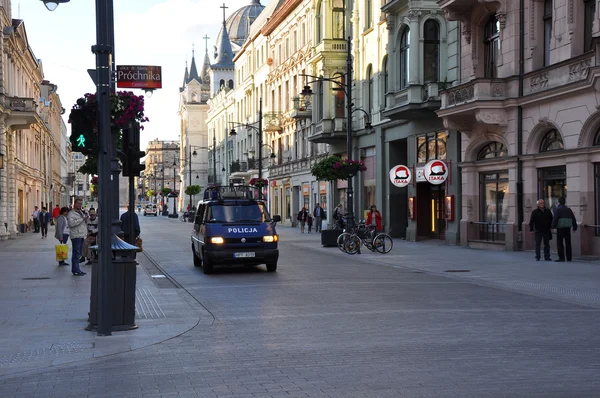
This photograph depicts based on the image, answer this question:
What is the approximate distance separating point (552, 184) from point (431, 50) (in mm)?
9518

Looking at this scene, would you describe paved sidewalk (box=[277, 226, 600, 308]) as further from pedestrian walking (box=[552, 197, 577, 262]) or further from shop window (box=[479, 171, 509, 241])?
shop window (box=[479, 171, 509, 241])

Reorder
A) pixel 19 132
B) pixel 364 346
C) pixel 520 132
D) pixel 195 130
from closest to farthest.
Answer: pixel 364 346 < pixel 520 132 < pixel 19 132 < pixel 195 130

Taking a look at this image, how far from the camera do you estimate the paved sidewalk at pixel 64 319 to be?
8.97m

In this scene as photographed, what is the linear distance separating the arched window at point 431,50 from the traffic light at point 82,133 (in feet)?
77.5

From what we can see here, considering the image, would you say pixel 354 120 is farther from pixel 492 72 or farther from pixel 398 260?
pixel 398 260

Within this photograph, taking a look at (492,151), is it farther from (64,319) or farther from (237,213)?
(64,319)

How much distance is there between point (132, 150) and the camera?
12625mm

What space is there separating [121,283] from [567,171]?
16.3m

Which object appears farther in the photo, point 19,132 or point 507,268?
point 19,132

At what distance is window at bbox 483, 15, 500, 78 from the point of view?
90.0ft

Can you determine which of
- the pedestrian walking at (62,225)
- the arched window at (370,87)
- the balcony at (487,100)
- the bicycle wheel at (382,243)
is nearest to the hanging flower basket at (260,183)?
the arched window at (370,87)

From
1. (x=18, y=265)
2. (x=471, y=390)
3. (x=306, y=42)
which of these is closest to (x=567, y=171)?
(x=18, y=265)

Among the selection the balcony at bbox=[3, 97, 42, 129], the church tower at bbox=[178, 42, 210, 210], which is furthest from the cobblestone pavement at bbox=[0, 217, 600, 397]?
the church tower at bbox=[178, 42, 210, 210]

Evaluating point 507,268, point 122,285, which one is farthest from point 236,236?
point 122,285
